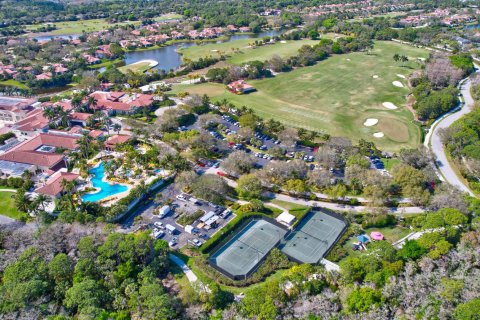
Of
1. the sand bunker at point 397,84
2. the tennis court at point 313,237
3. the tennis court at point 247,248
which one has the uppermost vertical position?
the tennis court at point 247,248

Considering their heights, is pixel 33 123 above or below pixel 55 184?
above

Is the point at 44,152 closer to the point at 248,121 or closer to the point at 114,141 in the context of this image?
the point at 114,141

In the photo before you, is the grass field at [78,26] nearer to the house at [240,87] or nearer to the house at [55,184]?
the house at [240,87]

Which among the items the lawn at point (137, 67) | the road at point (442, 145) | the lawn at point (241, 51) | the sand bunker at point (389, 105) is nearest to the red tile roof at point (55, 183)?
the road at point (442, 145)

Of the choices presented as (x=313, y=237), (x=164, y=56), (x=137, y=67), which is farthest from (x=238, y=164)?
(x=164, y=56)

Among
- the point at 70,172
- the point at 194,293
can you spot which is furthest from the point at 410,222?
the point at 70,172
